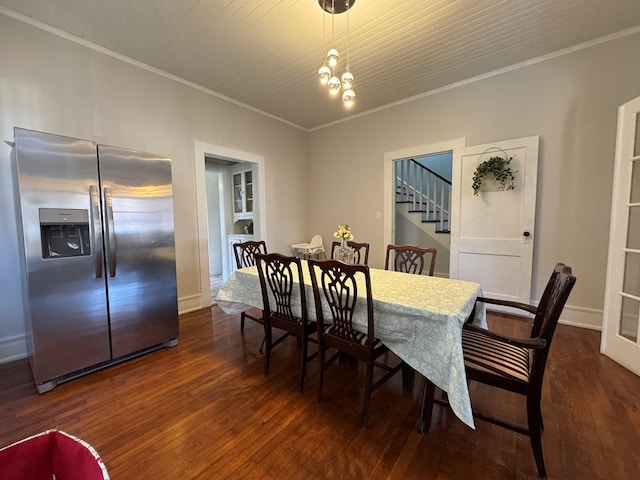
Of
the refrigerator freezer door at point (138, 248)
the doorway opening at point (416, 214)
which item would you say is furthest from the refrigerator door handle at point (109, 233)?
the doorway opening at point (416, 214)

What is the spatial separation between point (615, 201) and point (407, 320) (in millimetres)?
2260

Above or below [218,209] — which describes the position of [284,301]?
below

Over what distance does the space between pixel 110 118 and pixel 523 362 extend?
3.99 meters

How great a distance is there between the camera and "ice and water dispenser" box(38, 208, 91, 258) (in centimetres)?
190

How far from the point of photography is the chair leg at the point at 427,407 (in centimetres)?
149

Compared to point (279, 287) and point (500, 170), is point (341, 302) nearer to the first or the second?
point (279, 287)

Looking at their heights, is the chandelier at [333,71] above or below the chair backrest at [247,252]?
above

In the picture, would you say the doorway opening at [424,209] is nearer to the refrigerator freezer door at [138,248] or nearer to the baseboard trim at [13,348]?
the refrigerator freezer door at [138,248]

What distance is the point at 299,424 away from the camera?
1.59m

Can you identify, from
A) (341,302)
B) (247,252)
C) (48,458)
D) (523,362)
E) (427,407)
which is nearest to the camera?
(48,458)

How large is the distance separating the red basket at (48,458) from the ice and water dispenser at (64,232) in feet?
5.40

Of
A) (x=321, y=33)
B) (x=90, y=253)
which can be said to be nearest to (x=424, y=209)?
(x=321, y=33)

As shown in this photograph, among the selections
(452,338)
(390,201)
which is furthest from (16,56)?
(390,201)

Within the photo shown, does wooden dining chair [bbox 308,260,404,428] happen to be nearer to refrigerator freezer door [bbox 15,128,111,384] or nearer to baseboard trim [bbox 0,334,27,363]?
refrigerator freezer door [bbox 15,128,111,384]
